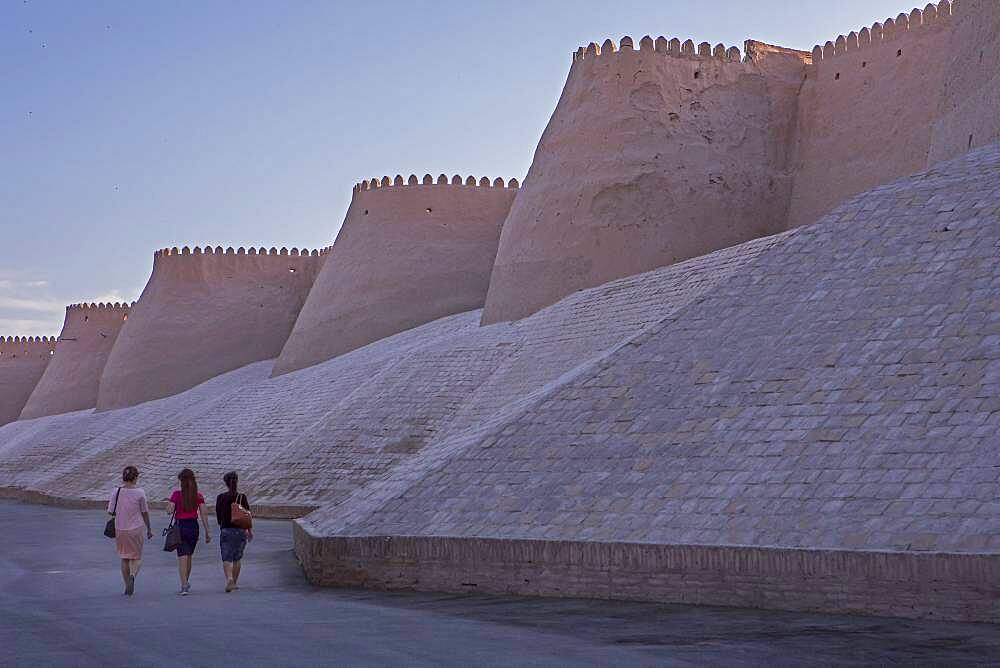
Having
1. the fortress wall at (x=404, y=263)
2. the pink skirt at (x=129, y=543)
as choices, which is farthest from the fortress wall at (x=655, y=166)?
the pink skirt at (x=129, y=543)

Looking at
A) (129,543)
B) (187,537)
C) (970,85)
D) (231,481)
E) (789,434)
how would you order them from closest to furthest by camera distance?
(789,434)
(129,543)
(231,481)
(187,537)
(970,85)

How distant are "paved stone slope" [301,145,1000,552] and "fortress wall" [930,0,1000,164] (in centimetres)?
207

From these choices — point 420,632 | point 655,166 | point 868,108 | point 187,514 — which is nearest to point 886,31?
point 868,108

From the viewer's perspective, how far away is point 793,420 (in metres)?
9.65

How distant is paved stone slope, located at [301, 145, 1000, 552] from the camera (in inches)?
337

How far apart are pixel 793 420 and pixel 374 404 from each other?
10.7 meters

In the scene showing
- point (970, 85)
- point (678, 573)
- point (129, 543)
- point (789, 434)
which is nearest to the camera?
point (678, 573)

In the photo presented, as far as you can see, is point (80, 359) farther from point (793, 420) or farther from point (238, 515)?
point (793, 420)

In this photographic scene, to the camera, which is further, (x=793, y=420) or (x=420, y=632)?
(x=793, y=420)

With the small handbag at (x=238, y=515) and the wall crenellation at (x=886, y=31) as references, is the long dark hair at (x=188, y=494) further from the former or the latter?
the wall crenellation at (x=886, y=31)

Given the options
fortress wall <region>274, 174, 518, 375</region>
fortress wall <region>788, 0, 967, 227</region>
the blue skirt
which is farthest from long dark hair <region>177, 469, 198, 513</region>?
fortress wall <region>274, 174, 518, 375</region>

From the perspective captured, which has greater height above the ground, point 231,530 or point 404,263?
point 404,263

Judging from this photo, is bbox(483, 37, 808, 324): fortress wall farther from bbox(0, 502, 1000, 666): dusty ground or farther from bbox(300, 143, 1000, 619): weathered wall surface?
bbox(0, 502, 1000, 666): dusty ground

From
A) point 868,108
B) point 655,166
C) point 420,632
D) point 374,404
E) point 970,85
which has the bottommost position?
point 420,632
